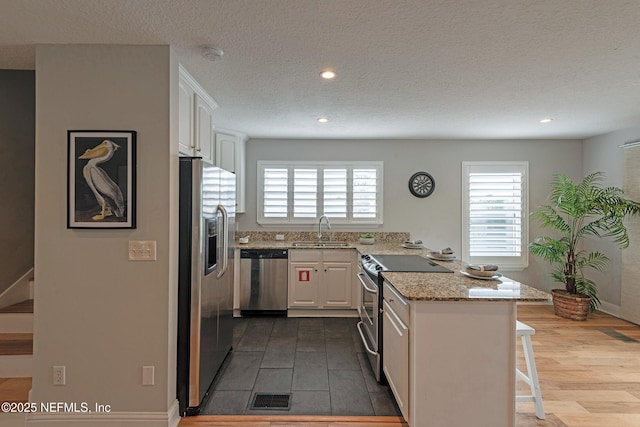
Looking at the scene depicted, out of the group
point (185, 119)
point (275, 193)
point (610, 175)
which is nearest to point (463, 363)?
point (185, 119)

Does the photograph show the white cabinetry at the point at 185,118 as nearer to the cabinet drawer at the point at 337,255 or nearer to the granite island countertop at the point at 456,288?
the granite island countertop at the point at 456,288

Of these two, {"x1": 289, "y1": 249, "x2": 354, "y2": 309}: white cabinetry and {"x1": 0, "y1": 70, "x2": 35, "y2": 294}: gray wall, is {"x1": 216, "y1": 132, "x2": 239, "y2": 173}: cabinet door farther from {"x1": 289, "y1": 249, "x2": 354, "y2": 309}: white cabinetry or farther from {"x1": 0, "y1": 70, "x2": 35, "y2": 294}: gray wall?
{"x1": 0, "y1": 70, "x2": 35, "y2": 294}: gray wall

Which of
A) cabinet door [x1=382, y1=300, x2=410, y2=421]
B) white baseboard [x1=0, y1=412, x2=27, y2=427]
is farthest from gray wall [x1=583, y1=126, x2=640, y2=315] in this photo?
white baseboard [x1=0, y1=412, x2=27, y2=427]

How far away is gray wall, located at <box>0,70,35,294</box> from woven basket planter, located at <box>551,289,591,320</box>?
6008mm

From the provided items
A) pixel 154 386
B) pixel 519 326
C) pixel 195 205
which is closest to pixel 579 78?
pixel 519 326

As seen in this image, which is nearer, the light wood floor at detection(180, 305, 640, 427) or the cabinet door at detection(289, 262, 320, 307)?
the light wood floor at detection(180, 305, 640, 427)

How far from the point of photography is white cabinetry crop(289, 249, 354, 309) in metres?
3.96

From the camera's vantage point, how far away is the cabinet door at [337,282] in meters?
3.96

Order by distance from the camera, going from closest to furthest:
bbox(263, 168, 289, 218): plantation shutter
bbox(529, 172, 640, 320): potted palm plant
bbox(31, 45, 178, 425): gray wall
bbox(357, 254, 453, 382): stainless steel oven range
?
1. bbox(31, 45, 178, 425): gray wall
2. bbox(357, 254, 453, 382): stainless steel oven range
3. bbox(529, 172, 640, 320): potted palm plant
4. bbox(263, 168, 289, 218): plantation shutter

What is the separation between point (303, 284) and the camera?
3.96 metres

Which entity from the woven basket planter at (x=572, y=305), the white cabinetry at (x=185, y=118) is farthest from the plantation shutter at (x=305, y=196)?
the woven basket planter at (x=572, y=305)

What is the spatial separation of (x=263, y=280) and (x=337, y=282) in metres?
0.96

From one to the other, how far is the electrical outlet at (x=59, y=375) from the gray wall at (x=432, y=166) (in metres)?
2.80

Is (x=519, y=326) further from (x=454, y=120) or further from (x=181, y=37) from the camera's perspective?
(x=181, y=37)
